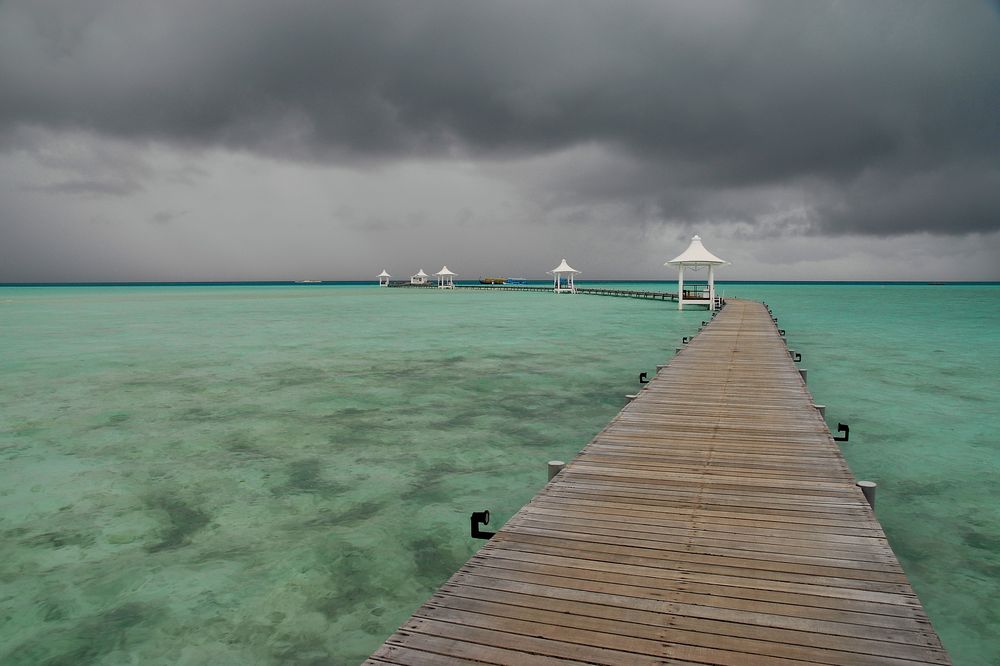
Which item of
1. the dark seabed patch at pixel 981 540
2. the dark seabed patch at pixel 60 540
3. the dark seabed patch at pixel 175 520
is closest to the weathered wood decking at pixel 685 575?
the dark seabed patch at pixel 981 540

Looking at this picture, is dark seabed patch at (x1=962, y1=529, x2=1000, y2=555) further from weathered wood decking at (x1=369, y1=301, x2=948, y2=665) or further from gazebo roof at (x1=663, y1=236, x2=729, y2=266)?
gazebo roof at (x1=663, y1=236, x2=729, y2=266)

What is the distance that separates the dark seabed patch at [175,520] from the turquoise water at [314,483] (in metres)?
Result: 0.03

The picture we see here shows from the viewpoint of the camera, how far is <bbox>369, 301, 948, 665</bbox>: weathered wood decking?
9.16 feet

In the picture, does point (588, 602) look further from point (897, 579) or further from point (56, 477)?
point (56, 477)

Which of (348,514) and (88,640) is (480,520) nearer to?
(348,514)

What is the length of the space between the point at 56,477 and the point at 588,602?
7.96 meters

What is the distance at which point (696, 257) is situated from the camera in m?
33.5

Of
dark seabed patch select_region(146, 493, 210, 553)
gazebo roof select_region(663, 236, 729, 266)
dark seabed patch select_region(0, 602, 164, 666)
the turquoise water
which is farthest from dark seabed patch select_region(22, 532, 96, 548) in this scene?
gazebo roof select_region(663, 236, 729, 266)

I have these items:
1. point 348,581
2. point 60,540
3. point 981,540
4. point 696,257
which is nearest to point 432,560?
point 348,581

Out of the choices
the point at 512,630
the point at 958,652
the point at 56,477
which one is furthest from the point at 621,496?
the point at 56,477

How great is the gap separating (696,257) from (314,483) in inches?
Answer: 1181

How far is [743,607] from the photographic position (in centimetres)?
313

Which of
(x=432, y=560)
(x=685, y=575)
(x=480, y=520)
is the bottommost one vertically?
(x=432, y=560)

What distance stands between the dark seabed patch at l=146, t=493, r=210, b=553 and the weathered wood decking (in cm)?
374
